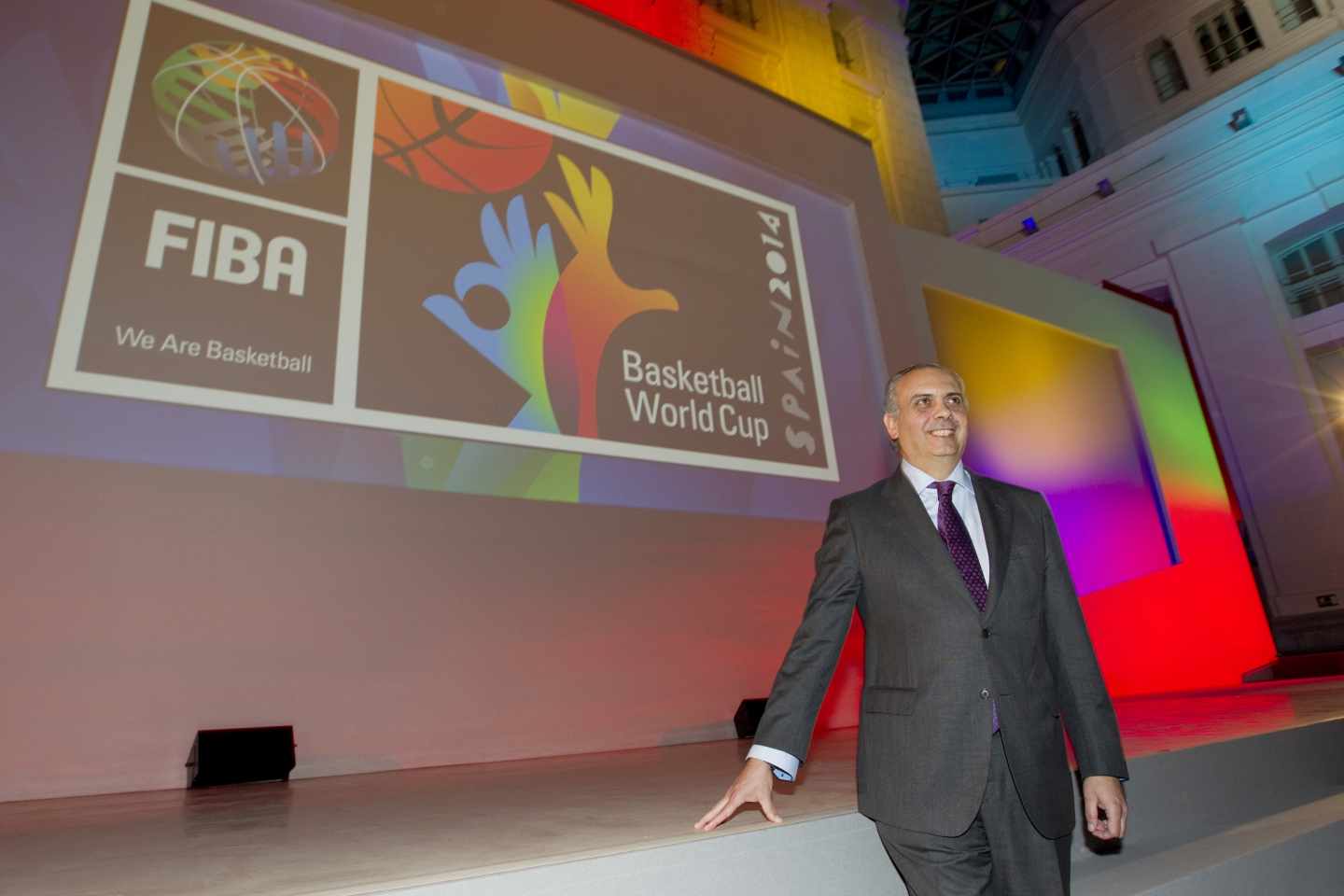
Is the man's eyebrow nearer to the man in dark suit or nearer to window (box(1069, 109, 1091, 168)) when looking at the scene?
the man in dark suit

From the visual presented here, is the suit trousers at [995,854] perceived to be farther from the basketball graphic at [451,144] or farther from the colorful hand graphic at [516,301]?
the basketball graphic at [451,144]

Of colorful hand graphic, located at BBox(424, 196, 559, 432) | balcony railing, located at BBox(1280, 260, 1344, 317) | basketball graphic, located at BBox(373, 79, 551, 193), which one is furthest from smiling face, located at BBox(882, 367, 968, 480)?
balcony railing, located at BBox(1280, 260, 1344, 317)

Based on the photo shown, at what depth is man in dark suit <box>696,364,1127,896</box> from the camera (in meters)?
1.08

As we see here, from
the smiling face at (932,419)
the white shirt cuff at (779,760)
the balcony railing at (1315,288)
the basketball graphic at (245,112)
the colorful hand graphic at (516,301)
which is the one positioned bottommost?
the white shirt cuff at (779,760)

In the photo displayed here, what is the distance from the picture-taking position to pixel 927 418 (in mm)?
1259

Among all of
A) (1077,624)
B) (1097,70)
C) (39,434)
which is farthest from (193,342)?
(1097,70)

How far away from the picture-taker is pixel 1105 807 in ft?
3.74

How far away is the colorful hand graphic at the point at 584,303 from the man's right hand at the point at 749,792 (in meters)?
1.87

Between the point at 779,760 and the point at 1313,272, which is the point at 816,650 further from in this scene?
the point at 1313,272

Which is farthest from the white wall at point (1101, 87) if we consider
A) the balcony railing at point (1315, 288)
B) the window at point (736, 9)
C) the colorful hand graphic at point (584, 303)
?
the colorful hand graphic at point (584, 303)

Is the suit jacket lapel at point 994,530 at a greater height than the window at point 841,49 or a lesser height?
lesser

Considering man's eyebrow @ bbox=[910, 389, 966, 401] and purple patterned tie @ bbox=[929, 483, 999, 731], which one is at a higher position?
man's eyebrow @ bbox=[910, 389, 966, 401]

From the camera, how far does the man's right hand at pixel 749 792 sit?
1.12m

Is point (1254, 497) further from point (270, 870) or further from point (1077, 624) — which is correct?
point (270, 870)
